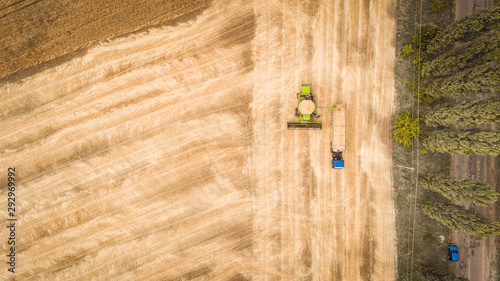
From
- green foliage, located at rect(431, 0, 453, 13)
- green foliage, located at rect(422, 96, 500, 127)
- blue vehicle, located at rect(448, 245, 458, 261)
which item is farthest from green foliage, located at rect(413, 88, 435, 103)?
blue vehicle, located at rect(448, 245, 458, 261)

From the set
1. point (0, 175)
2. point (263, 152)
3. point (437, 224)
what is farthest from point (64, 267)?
point (437, 224)

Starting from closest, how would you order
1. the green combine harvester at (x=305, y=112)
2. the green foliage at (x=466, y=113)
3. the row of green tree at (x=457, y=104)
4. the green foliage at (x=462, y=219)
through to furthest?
the green foliage at (x=466, y=113), the row of green tree at (x=457, y=104), the green foliage at (x=462, y=219), the green combine harvester at (x=305, y=112)

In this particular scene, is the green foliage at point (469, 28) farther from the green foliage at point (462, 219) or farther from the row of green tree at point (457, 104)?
the green foliage at point (462, 219)

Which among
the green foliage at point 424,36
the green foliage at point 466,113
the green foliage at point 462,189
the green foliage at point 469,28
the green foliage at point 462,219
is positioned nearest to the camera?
the green foliage at point 466,113

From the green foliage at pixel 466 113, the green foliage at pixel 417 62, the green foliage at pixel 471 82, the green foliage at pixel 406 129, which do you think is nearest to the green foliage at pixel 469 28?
the green foliage at pixel 417 62

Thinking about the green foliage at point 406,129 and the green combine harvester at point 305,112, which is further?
the green combine harvester at point 305,112

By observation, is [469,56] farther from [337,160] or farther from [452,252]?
[452,252]

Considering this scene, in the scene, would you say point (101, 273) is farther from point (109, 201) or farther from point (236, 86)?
point (236, 86)
